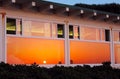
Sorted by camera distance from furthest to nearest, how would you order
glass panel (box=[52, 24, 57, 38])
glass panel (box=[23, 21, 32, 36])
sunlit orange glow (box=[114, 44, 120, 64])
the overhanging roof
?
sunlit orange glow (box=[114, 44, 120, 64]), glass panel (box=[52, 24, 57, 38]), glass panel (box=[23, 21, 32, 36]), the overhanging roof

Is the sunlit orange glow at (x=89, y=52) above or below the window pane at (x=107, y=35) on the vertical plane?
below

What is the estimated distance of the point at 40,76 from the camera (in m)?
11.1

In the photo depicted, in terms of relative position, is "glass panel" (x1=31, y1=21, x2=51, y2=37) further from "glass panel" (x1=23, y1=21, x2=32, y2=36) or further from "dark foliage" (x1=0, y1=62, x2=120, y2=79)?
"dark foliage" (x1=0, y1=62, x2=120, y2=79)

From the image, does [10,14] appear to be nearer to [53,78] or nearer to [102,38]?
[53,78]

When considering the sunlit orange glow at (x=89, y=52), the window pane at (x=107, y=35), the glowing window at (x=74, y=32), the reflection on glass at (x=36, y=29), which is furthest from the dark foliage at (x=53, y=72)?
the window pane at (x=107, y=35)

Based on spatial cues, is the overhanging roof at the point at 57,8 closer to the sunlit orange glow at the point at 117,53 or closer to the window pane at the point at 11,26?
the window pane at the point at 11,26

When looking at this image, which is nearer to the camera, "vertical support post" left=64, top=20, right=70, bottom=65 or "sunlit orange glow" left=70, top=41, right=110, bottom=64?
"vertical support post" left=64, top=20, right=70, bottom=65

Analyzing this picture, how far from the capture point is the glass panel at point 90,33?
647 inches

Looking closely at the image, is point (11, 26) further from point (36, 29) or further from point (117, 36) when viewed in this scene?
point (117, 36)

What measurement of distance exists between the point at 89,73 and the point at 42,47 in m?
2.37

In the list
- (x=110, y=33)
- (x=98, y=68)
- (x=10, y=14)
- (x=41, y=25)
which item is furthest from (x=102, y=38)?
(x=10, y=14)

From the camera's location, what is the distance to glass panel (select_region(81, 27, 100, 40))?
16439 millimetres

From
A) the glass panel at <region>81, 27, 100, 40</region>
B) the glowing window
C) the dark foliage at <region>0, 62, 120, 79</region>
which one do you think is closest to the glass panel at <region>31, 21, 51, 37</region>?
the glowing window

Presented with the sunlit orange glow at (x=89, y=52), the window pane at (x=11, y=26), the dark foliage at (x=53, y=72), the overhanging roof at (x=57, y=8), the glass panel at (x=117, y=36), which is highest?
the overhanging roof at (x=57, y=8)
